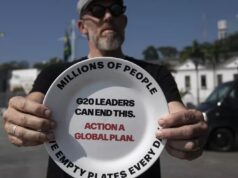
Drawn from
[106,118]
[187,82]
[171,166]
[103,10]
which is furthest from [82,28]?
[187,82]

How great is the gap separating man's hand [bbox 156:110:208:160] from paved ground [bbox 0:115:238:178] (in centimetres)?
657

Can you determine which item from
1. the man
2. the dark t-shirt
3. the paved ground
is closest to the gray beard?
the man

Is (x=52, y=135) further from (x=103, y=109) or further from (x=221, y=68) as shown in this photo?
(x=221, y=68)

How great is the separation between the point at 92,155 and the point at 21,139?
310 millimetres

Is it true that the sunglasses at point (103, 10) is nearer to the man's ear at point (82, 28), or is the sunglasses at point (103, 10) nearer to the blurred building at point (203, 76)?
the man's ear at point (82, 28)

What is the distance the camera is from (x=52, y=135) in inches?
77.3

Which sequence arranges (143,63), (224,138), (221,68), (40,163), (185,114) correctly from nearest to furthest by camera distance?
(185,114)
(143,63)
(40,163)
(224,138)
(221,68)

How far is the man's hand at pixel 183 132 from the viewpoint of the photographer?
1913 millimetres

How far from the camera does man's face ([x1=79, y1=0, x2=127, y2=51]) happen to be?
223 cm

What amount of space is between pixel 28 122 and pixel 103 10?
0.72 metres

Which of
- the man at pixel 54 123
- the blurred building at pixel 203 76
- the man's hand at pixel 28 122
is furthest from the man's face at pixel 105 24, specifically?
the blurred building at pixel 203 76

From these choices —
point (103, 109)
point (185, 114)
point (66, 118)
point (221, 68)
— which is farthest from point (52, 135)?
point (221, 68)

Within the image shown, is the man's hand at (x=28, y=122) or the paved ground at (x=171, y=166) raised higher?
the man's hand at (x=28, y=122)

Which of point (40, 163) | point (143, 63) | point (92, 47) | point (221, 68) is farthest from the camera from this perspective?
point (221, 68)
